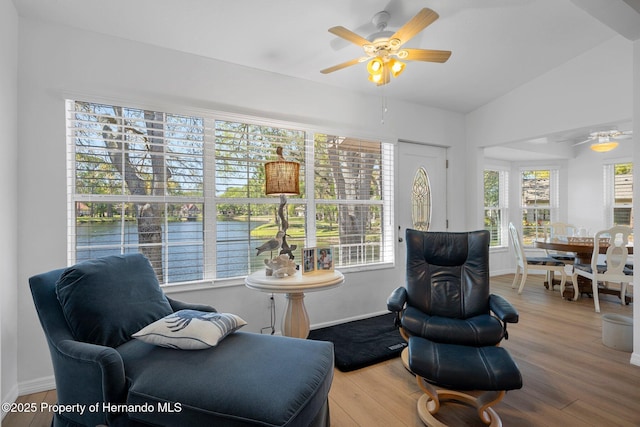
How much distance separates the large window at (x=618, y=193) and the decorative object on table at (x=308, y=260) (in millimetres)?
5840

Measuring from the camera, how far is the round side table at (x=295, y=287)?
7.07ft

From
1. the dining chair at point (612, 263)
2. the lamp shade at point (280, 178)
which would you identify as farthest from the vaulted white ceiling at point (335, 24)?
the dining chair at point (612, 263)

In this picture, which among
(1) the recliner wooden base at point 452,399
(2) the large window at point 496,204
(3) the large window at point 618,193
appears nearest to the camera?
(1) the recliner wooden base at point 452,399

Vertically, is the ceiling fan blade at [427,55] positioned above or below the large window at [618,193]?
above

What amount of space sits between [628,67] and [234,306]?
424 centimetres

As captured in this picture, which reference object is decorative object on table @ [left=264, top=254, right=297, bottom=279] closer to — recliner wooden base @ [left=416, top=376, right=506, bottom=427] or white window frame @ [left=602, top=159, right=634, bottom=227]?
recliner wooden base @ [left=416, top=376, right=506, bottom=427]

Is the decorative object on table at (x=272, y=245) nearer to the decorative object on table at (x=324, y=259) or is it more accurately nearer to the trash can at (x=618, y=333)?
the decorative object on table at (x=324, y=259)

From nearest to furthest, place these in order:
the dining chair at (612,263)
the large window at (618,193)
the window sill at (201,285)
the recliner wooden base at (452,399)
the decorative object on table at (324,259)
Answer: the recliner wooden base at (452,399) < the window sill at (201,285) < the decorative object on table at (324,259) < the dining chair at (612,263) < the large window at (618,193)

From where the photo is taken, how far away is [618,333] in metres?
2.65

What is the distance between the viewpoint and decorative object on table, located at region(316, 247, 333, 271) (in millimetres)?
Result: 2605

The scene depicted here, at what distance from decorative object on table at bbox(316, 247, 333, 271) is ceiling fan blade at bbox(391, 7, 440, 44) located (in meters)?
1.65

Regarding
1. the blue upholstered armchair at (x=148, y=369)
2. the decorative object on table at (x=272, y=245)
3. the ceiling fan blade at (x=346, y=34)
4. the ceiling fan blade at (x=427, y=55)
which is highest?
the ceiling fan blade at (x=346, y=34)

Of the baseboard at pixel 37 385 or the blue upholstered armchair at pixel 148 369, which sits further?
the baseboard at pixel 37 385

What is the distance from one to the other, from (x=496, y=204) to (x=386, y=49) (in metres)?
5.03
